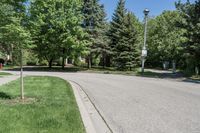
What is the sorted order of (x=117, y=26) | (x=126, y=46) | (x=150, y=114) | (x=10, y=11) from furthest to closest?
(x=117, y=26)
(x=126, y=46)
(x=10, y=11)
(x=150, y=114)

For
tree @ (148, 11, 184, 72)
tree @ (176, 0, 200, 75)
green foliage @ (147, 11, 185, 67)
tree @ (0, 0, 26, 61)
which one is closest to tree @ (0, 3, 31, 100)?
tree @ (0, 0, 26, 61)

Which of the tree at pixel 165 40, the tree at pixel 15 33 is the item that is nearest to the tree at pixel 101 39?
the tree at pixel 165 40

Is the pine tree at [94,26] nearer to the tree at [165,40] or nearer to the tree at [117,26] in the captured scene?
the tree at [117,26]

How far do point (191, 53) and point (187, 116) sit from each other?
2484 centimetres

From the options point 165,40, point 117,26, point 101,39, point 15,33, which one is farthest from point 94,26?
point 15,33

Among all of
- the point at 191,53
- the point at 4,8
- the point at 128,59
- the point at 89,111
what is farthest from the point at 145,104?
the point at 128,59

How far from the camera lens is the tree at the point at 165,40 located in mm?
57822

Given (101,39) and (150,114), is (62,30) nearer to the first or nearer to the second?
(101,39)

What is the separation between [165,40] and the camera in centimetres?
6053

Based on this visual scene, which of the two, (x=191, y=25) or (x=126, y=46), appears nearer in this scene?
(x=191, y=25)

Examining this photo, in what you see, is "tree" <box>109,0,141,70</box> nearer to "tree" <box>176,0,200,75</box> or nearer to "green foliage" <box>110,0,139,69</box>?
"green foliage" <box>110,0,139,69</box>

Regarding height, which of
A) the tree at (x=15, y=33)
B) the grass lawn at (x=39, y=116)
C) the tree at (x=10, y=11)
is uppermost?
the tree at (x=10, y=11)

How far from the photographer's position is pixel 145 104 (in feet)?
40.7

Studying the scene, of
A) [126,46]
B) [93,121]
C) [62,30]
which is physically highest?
[62,30]
